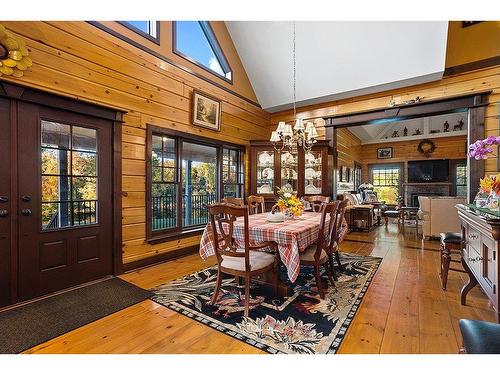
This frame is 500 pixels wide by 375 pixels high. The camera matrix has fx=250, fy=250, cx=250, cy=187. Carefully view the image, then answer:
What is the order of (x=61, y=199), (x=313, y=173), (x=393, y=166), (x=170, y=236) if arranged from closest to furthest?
(x=61, y=199)
(x=170, y=236)
(x=313, y=173)
(x=393, y=166)

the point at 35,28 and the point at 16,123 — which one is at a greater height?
the point at 35,28

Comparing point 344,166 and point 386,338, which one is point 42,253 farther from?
point 344,166

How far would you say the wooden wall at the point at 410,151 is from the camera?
8.94 metres

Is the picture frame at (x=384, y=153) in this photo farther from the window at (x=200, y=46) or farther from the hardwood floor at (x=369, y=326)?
the hardwood floor at (x=369, y=326)

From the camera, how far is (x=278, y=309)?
227 centimetres

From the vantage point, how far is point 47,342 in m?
1.80

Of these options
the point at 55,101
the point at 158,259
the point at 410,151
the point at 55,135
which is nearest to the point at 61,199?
the point at 55,135

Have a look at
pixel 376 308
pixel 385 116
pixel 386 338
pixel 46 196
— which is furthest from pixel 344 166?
pixel 46 196

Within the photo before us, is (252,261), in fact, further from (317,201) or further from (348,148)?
(348,148)

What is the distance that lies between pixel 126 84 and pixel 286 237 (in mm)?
2785

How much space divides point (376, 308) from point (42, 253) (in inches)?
130

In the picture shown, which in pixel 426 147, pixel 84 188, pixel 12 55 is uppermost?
pixel 426 147
